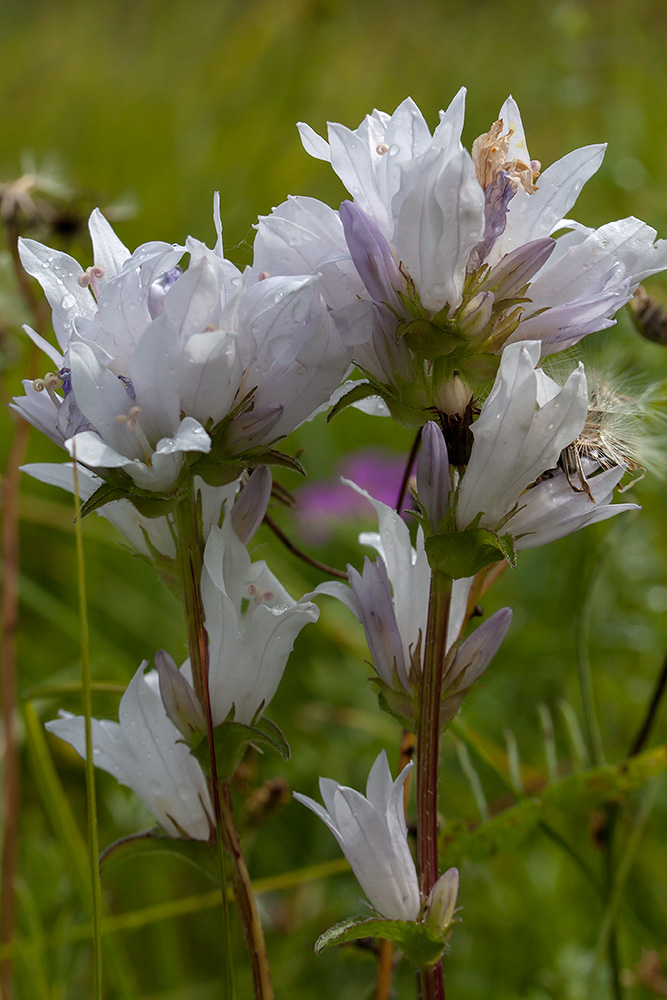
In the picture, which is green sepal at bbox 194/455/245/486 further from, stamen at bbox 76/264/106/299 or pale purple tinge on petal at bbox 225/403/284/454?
stamen at bbox 76/264/106/299

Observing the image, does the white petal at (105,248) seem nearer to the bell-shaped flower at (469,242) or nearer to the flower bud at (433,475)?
the bell-shaped flower at (469,242)

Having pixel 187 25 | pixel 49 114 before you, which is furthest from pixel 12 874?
pixel 187 25

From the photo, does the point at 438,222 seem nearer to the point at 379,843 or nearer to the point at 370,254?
the point at 370,254

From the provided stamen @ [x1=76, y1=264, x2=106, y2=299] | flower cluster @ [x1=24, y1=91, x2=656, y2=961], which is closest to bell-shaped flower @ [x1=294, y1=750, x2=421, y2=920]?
flower cluster @ [x1=24, y1=91, x2=656, y2=961]

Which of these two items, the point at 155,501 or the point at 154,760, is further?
the point at 154,760

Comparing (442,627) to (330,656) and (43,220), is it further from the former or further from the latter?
(330,656)

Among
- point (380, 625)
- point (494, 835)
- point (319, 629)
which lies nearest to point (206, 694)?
point (380, 625)
